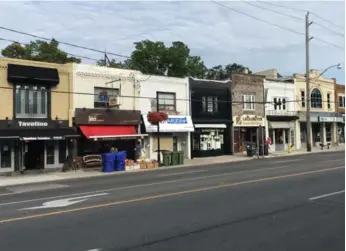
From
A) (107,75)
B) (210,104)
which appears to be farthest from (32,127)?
(210,104)

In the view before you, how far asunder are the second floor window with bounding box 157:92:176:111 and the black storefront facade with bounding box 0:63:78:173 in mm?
7981

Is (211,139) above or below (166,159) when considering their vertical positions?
above

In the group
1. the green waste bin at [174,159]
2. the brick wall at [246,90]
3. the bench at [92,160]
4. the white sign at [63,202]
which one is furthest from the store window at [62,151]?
the brick wall at [246,90]

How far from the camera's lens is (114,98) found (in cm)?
2806

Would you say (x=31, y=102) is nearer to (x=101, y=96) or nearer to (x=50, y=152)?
(x=50, y=152)

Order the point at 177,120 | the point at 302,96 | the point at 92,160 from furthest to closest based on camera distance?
the point at 302,96, the point at 177,120, the point at 92,160

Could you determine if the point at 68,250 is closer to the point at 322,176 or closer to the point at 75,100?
the point at 322,176

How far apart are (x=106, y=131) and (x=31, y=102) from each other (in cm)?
497

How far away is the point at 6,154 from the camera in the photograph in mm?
23609

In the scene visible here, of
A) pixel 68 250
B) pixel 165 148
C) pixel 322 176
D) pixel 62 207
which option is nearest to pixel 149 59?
pixel 165 148

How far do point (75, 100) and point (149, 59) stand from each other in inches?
1214

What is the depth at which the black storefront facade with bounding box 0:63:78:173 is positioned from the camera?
2352 centimetres

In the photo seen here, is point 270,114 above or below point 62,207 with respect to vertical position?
above

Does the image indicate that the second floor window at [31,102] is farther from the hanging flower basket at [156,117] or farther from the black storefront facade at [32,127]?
the hanging flower basket at [156,117]
